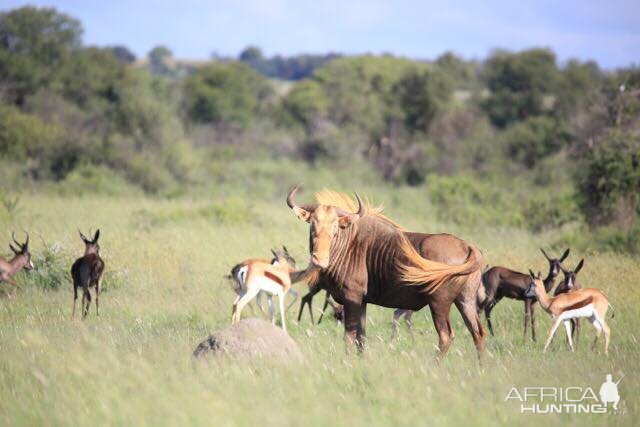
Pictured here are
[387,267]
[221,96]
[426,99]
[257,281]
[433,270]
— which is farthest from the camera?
[221,96]

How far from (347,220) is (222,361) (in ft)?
6.24

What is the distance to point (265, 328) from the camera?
28.5 ft

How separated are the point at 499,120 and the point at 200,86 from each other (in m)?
18.5

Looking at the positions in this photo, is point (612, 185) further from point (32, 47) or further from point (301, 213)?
point (32, 47)

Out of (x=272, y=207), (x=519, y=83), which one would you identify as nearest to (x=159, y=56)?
(x=519, y=83)

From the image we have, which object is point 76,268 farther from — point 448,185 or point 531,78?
point 531,78

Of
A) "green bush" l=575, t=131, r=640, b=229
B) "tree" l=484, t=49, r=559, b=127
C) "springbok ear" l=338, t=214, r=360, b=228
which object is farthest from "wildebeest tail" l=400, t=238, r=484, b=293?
"tree" l=484, t=49, r=559, b=127

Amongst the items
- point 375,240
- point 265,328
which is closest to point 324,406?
point 265,328

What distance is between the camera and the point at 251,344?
8484mm

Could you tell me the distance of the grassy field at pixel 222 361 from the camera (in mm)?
6887

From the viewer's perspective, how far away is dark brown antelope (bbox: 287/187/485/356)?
902 centimetres

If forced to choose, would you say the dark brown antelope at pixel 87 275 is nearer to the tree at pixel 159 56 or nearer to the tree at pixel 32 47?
the tree at pixel 32 47

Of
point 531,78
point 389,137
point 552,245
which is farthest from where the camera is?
point 531,78

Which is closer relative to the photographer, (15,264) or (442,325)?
(442,325)
